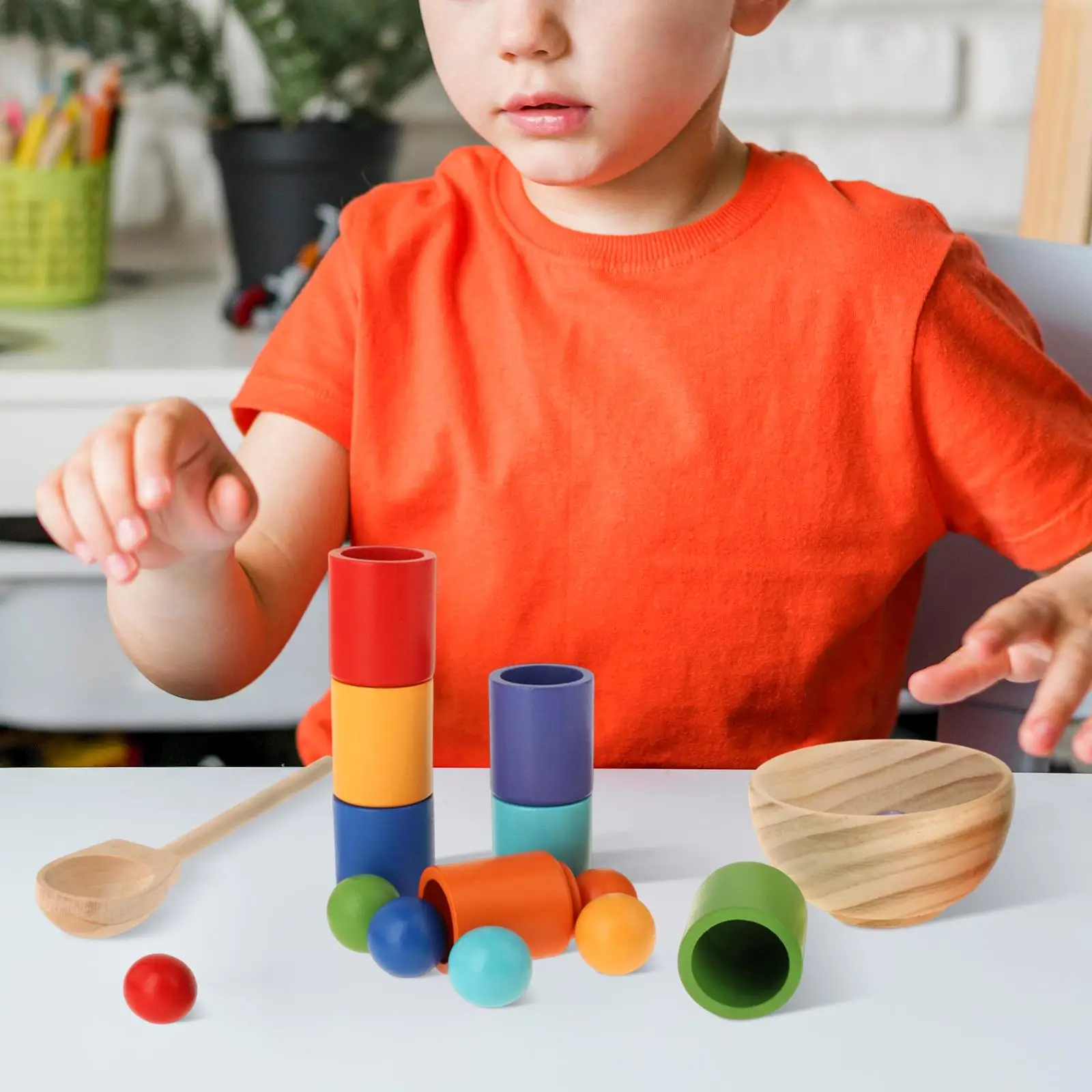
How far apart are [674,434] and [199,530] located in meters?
0.34

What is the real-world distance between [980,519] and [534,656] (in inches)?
10.5

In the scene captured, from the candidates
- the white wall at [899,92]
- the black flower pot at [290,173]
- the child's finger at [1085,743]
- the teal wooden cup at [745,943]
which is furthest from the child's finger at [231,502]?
the white wall at [899,92]

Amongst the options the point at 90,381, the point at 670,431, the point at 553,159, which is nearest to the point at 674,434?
the point at 670,431

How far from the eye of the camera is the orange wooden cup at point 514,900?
46 centimetres

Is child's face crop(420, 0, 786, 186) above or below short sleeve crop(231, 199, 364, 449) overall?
above

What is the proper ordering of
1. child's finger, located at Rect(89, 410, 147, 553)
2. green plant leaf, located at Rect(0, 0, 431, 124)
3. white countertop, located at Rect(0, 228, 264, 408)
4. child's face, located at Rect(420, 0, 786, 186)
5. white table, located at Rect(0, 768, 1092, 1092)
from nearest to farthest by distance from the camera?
white table, located at Rect(0, 768, 1092, 1092) → child's finger, located at Rect(89, 410, 147, 553) → child's face, located at Rect(420, 0, 786, 186) → white countertop, located at Rect(0, 228, 264, 408) → green plant leaf, located at Rect(0, 0, 431, 124)

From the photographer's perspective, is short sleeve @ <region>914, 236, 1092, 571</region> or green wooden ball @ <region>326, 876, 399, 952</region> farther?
short sleeve @ <region>914, 236, 1092, 571</region>

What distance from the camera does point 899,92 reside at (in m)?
1.42

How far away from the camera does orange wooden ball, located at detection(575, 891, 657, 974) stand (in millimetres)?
444

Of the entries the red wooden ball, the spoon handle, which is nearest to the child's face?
the spoon handle

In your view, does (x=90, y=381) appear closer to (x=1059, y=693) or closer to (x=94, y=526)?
(x=94, y=526)

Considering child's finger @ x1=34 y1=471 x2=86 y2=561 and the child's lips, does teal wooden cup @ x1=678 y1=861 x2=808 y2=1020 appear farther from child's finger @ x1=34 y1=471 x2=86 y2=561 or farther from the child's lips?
the child's lips

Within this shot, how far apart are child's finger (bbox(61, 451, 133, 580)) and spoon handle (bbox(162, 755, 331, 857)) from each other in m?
0.10

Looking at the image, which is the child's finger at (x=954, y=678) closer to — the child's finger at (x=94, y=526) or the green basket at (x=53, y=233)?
the child's finger at (x=94, y=526)
